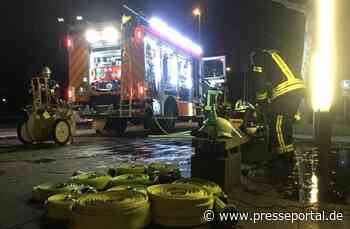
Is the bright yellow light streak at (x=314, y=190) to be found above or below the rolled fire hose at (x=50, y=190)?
below

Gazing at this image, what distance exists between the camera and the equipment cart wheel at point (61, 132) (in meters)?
9.71

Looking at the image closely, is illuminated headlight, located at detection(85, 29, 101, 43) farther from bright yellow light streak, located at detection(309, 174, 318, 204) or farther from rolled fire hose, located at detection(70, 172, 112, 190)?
bright yellow light streak, located at detection(309, 174, 318, 204)

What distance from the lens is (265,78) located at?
634 cm

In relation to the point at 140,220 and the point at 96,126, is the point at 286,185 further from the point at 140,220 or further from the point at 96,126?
the point at 96,126

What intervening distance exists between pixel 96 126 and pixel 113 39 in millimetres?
3562

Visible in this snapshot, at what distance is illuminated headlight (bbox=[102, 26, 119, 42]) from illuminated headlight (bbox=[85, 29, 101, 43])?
0.87ft

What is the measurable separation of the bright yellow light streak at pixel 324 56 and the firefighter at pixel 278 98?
200cm

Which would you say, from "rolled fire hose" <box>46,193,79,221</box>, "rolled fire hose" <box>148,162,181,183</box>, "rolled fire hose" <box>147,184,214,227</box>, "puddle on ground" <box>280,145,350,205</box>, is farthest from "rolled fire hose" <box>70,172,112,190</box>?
"puddle on ground" <box>280,145,350,205</box>

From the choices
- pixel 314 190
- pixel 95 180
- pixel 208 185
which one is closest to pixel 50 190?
pixel 95 180

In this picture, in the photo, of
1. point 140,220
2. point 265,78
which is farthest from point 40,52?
point 140,220

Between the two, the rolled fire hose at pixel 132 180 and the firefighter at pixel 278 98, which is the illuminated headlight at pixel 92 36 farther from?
the rolled fire hose at pixel 132 180

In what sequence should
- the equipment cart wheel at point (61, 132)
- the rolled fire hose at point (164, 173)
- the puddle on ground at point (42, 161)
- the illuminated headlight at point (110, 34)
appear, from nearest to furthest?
the rolled fire hose at point (164, 173), the puddle on ground at point (42, 161), the equipment cart wheel at point (61, 132), the illuminated headlight at point (110, 34)

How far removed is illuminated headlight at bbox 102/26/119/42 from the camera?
11.9m

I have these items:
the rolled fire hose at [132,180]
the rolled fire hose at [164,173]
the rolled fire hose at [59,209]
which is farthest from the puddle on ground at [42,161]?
the rolled fire hose at [59,209]
